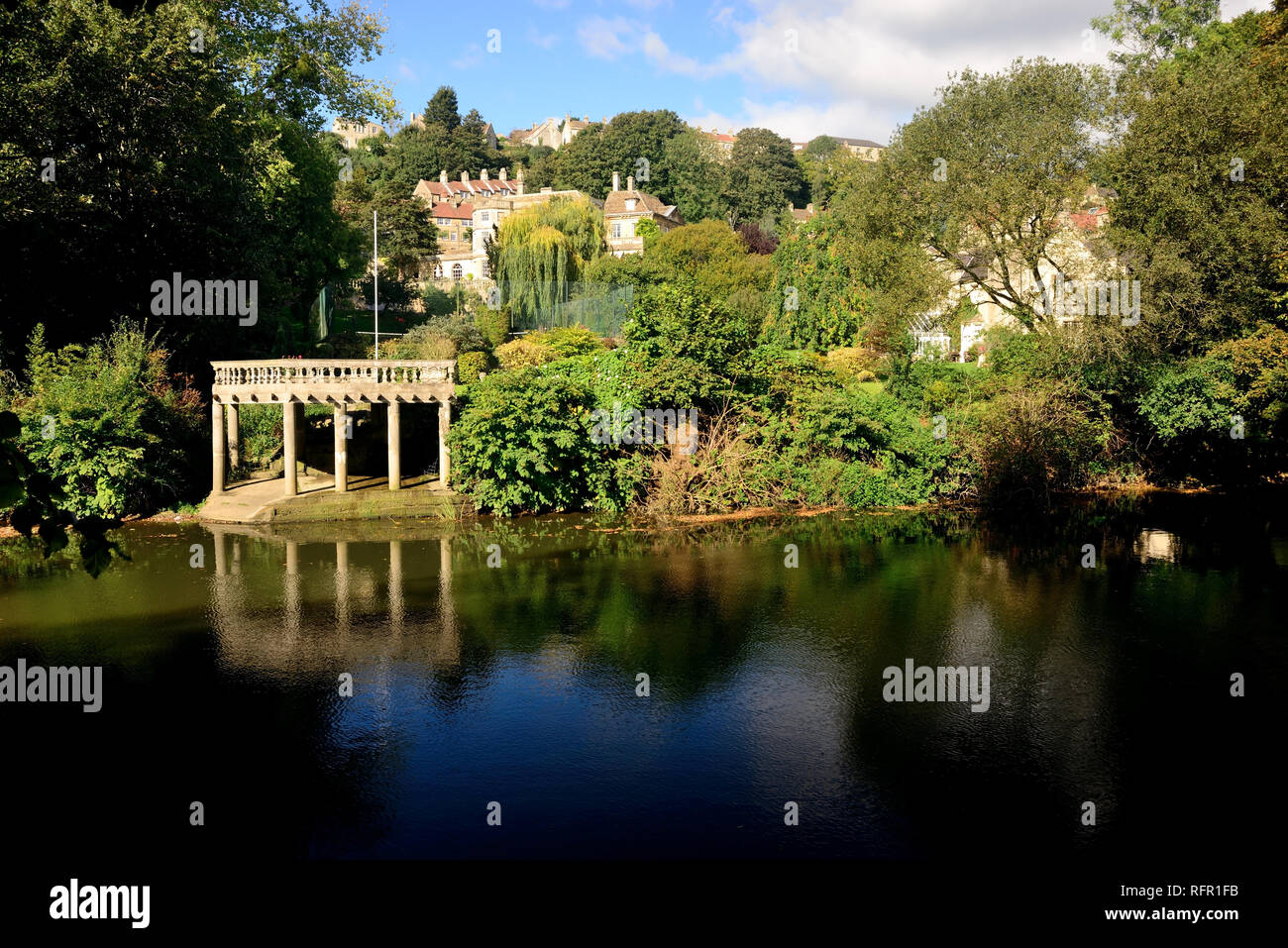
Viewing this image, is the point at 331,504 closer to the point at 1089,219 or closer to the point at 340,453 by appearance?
the point at 340,453

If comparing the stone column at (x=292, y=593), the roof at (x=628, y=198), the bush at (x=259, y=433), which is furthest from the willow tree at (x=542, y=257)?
the stone column at (x=292, y=593)

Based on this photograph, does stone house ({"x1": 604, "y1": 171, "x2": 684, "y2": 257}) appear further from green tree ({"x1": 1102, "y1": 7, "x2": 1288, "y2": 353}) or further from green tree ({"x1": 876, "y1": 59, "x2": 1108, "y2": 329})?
green tree ({"x1": 1102, "y1": 7, "x2": 1288, "y2": 353})

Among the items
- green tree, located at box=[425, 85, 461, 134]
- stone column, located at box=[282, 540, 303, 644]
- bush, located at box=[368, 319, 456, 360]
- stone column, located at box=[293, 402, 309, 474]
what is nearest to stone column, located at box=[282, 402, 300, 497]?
stone column, located at box=[293, 402, 309, 474]

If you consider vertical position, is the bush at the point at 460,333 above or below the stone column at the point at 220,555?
above

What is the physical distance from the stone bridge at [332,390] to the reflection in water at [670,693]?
4.83 metres

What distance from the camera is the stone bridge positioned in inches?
1088

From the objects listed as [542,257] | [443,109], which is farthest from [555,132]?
[542,257]

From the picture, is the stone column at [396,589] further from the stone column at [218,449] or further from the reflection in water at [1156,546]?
the reflection in water at [1156,546]

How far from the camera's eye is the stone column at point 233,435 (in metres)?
29.5

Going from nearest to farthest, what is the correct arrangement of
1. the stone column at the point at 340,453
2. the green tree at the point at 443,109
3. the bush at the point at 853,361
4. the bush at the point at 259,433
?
the stone column at the point at 340,453, the bush at the point at 259,433, the bush at the point at 853,361, the green tree at the point at 443,109
